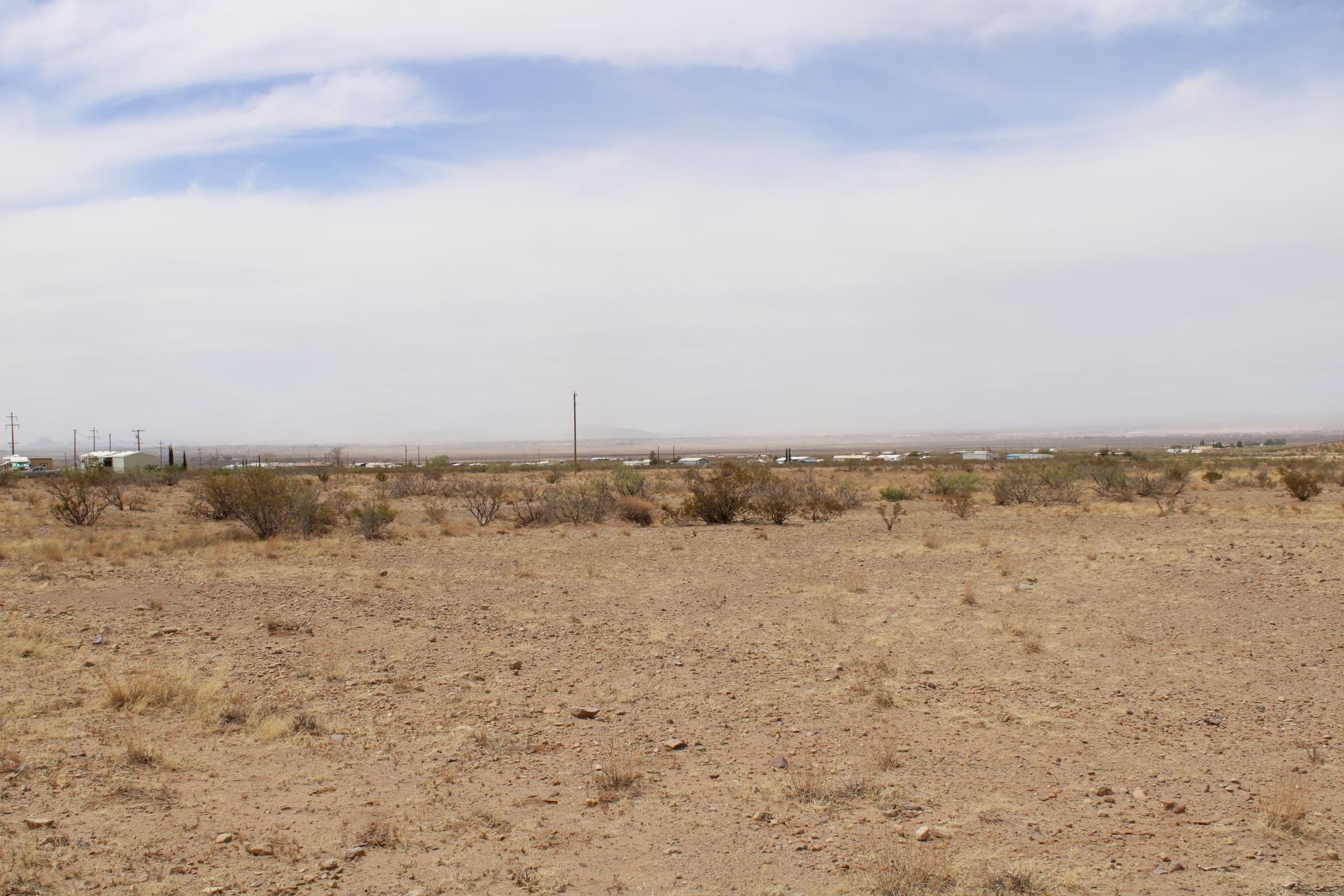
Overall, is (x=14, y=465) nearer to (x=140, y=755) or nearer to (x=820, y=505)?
(x=820, y=505)

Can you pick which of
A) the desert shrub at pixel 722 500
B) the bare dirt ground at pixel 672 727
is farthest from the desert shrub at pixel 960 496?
the bare dirt ground at pixel 672 727

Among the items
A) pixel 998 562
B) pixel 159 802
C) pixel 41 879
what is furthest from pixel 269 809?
pixel 998 562

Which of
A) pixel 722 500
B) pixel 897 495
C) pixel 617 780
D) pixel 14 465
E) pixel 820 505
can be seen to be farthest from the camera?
pixel 14 465

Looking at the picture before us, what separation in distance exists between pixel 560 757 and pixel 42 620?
914 cm

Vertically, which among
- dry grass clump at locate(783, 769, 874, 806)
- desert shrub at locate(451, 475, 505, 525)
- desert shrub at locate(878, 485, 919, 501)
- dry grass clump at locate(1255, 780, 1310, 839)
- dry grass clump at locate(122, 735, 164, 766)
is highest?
desert shrub at locate(451, 475, 505, 525)

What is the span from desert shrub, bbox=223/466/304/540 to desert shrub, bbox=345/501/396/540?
1601mm

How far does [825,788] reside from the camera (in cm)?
724

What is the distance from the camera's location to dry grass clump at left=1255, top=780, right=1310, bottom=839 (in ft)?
20.7

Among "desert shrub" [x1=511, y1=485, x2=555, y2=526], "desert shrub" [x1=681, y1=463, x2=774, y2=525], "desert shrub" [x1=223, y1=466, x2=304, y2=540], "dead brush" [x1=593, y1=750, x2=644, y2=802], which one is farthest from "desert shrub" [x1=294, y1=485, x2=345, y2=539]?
"dead brush" [x1=593, y1=750, x2=644, y2=802]

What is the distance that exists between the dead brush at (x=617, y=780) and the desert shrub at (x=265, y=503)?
18.5 m

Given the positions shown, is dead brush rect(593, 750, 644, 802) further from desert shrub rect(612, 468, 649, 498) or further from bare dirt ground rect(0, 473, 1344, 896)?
desert shrub rect(612, 468, 649, 498)

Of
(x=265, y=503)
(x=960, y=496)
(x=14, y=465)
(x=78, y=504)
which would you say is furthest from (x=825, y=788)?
(x=14, y=465)

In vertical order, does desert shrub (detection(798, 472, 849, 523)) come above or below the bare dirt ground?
above

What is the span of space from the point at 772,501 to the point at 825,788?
20.7 m
